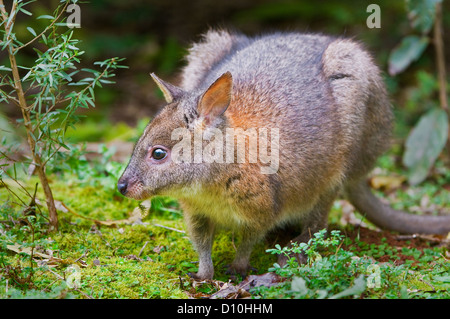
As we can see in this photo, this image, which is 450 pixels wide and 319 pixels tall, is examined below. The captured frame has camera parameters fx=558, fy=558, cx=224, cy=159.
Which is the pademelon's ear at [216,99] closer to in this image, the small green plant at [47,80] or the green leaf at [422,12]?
the small green plant at [47,80]

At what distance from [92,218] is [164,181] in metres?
1.38

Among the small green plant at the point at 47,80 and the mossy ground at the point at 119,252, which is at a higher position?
the small green plant at the point at 47,80

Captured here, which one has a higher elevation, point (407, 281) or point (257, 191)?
point (257, 191)

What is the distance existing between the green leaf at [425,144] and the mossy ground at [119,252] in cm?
149

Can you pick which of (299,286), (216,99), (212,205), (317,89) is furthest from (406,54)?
(299,286)

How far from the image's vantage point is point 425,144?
757 cm

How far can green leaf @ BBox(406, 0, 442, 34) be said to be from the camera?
7.33 m

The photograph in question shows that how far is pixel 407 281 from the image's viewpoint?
430cm

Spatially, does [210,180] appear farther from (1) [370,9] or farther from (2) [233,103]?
(1) [370,9]

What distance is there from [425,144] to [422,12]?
1756mm

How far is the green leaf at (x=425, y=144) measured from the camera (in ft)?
24.5

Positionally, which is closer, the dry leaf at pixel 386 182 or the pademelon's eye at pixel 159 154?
the pademelon's eye at pixel 159 154

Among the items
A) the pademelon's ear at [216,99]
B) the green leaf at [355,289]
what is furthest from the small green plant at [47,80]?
the green leaf at [355,289]
